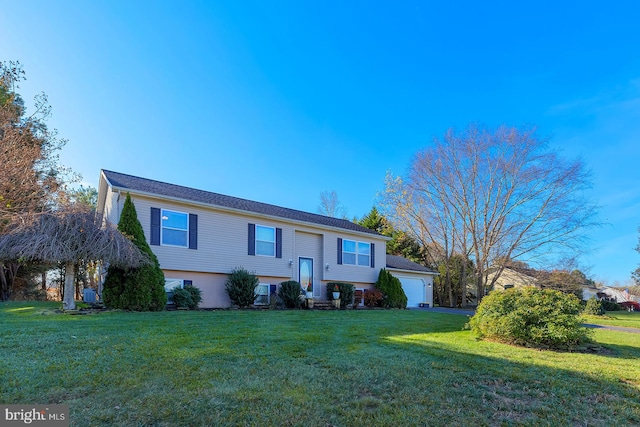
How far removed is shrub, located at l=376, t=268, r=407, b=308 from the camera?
18.1 m

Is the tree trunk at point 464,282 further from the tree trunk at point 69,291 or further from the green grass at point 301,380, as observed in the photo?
the tree trunk at point 69,291

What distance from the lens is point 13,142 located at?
11.4m

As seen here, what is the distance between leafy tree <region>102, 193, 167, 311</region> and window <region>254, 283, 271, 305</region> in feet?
14.8

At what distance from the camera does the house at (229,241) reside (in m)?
12.4

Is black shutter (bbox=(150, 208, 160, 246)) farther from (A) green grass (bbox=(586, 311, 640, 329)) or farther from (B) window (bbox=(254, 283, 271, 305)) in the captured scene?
(A) green grass (bbox=(586, 311, 640, 329))

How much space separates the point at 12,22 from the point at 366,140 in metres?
15.8

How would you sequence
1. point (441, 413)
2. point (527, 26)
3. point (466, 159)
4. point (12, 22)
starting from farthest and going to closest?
point (466, 159), point (527, 26), point (12, 22), point (441, 413)

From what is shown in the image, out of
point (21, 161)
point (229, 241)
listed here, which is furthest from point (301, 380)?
point (21, 161)

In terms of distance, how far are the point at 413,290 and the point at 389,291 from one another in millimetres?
4581

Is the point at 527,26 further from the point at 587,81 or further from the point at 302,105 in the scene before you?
the point at 302,105

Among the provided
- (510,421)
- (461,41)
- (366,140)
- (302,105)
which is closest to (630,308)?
(366,140)

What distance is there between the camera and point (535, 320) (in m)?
6.78

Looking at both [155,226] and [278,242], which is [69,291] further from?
[278,242]

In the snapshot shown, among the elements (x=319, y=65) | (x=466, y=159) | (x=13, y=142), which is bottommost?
(x=13, y=142)
